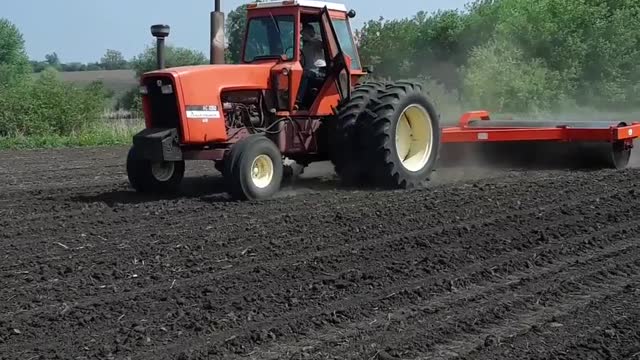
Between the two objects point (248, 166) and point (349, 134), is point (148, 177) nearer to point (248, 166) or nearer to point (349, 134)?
point (248, 166)

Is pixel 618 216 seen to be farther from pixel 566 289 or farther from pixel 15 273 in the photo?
pixel 15 273

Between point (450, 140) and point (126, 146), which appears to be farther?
point (126, 146)

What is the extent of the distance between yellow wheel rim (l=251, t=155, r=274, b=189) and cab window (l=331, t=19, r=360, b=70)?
1736 mm

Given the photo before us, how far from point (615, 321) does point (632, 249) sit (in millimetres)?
1837

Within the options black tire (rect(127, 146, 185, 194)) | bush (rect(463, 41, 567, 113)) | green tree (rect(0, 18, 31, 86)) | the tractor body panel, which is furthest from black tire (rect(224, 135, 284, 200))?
green tree (rect(0, 18, 31, 86))

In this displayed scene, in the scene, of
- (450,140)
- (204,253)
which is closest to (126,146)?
(450,140)

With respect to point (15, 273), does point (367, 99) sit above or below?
above

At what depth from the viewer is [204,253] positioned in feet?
20.1

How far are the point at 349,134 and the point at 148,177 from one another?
7.07 feet

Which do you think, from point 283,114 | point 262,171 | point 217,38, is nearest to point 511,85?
point 217,38

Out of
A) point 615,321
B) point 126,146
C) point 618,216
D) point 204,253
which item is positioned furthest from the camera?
point 126,146

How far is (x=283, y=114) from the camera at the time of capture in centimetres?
905

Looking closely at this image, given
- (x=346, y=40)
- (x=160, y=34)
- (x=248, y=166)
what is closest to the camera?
(x=248, y=166)

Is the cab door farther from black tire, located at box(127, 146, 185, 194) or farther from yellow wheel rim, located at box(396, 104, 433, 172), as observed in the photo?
black tire, located at box(127, 146, 185, 194)
